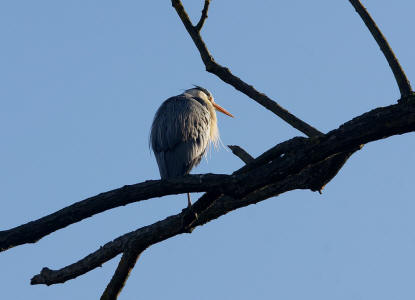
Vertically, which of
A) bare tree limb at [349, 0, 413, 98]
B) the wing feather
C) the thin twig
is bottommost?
bare tree limb at [349, 0, 413, 98]

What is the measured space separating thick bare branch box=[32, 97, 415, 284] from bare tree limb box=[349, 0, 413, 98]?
31 centimetres

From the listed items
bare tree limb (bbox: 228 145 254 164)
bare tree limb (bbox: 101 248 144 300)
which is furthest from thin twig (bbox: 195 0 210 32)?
bare tree limb (bbox: 101 248 144 300)

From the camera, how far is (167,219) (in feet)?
18.1

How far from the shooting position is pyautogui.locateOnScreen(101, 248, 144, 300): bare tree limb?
5.20 meters

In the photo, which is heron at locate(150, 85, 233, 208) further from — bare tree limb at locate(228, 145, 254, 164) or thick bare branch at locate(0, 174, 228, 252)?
thick bare branch at locate(0, 174, 228, 252)

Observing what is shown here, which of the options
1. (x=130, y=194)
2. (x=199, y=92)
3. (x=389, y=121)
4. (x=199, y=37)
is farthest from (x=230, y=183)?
(x=199, y=92)

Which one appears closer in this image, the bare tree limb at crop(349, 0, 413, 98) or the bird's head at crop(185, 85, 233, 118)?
the bare tree limb at crop(349, 0, 413, 98)

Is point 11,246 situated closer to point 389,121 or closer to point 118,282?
point 118,282

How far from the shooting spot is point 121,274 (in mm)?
5207

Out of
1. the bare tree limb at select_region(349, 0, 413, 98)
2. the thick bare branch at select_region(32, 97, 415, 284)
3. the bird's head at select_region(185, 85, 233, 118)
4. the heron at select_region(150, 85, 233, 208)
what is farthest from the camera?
the bird's head at select_region(185, 85, 233, 118)

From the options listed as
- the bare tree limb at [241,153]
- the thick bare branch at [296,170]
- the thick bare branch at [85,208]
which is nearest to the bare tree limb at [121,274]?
the thick bare branch at [296,170]

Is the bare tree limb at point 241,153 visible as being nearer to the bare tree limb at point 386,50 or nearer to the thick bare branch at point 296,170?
the thick bare branch at point 296,170

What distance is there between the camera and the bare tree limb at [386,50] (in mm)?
4461

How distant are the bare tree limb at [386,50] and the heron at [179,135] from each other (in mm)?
4318
